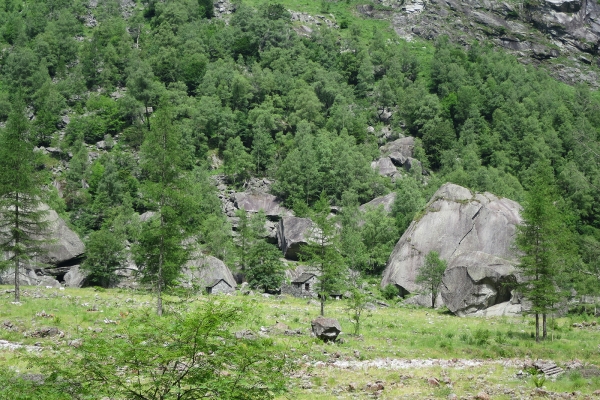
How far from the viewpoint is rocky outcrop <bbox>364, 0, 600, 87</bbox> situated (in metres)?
173

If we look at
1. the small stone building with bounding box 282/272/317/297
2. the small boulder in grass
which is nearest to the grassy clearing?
the small boulder in grass

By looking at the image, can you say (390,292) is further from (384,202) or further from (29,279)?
(29,279)

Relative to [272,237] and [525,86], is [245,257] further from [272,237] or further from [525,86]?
[525,86]

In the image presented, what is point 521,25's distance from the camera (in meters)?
182

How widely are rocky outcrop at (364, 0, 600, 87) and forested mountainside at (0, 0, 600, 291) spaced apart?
10.7m

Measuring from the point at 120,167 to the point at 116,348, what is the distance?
3668 inches

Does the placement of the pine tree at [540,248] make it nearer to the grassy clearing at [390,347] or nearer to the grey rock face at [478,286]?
the grassy clearing at [390,347]

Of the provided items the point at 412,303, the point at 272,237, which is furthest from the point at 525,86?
the point at 412,303

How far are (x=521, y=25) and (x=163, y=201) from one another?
606ft

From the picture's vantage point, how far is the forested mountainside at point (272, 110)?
90750 millimetres

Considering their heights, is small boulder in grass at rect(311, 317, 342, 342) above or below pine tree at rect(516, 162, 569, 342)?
below

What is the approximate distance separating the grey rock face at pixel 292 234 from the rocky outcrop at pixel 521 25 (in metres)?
116

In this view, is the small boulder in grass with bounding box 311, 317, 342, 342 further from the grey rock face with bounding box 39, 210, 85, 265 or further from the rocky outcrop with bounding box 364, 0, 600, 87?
the rocky outcrop with bounding box 364, 0, 600, 87

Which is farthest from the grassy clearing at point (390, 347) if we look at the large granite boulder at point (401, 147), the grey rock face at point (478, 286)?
the large granite boulder at point (401, 147)
